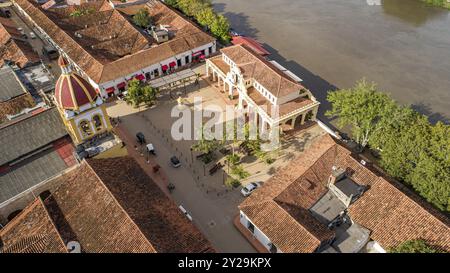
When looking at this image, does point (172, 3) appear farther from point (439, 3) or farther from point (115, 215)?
point (439, 3)

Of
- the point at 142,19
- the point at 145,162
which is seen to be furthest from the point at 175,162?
the point at 142,19

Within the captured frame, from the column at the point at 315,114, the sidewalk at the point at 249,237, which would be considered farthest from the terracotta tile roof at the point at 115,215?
the column at the point at 315,114

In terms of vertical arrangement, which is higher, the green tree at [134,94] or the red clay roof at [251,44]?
the red clay roof at [251,44]

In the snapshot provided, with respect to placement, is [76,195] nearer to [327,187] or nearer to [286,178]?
[286,178]

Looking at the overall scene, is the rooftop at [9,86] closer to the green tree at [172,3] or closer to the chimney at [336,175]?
the green tree at [172,3]

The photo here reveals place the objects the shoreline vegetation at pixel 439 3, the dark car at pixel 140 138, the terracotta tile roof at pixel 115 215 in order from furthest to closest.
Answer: the shoreline vegetation at pixel 439 3, the dark car at pixel 140 138, the terracotta tile roof at pixel 115 215

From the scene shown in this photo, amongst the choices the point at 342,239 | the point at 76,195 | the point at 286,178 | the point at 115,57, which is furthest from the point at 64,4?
the point at 342,239
